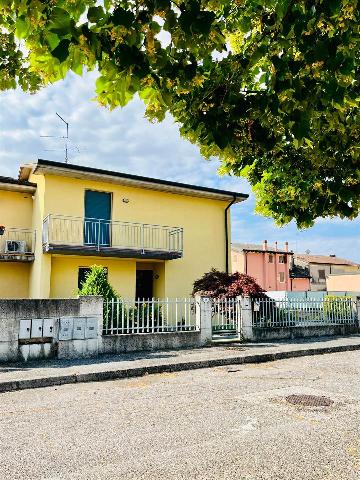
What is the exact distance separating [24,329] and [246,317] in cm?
681

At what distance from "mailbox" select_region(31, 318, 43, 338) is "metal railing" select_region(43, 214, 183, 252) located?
584 cm

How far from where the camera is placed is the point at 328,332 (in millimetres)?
15266

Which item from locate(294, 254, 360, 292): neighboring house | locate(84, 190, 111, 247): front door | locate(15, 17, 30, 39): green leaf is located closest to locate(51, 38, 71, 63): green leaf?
locate(15, 17, 30, 39): green leaf

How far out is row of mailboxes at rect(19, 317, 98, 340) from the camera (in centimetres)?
938

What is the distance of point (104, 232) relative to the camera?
55.4 ft

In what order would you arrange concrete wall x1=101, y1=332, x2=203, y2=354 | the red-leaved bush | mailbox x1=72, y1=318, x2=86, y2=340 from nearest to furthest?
mailbox x1=72, y1=318, x2=86, y2=340 → concrete wall x1=101, y1=332, x2=203, y2=354 → the red-leaved bush

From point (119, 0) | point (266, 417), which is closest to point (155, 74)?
point (119, 0)

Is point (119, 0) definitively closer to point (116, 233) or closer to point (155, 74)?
point (155, 74)

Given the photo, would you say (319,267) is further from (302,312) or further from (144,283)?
(302,312)

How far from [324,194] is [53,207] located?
12.8 m

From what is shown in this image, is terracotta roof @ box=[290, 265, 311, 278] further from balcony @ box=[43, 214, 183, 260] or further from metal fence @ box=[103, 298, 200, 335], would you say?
metal fence @ box=[103, 298, 200, 335]

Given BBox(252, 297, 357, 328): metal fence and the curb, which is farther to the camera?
BBox(252, 297, 357, 328): metal fence

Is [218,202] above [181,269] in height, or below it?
above

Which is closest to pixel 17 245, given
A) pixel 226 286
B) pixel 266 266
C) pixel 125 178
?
pixel 125 178
